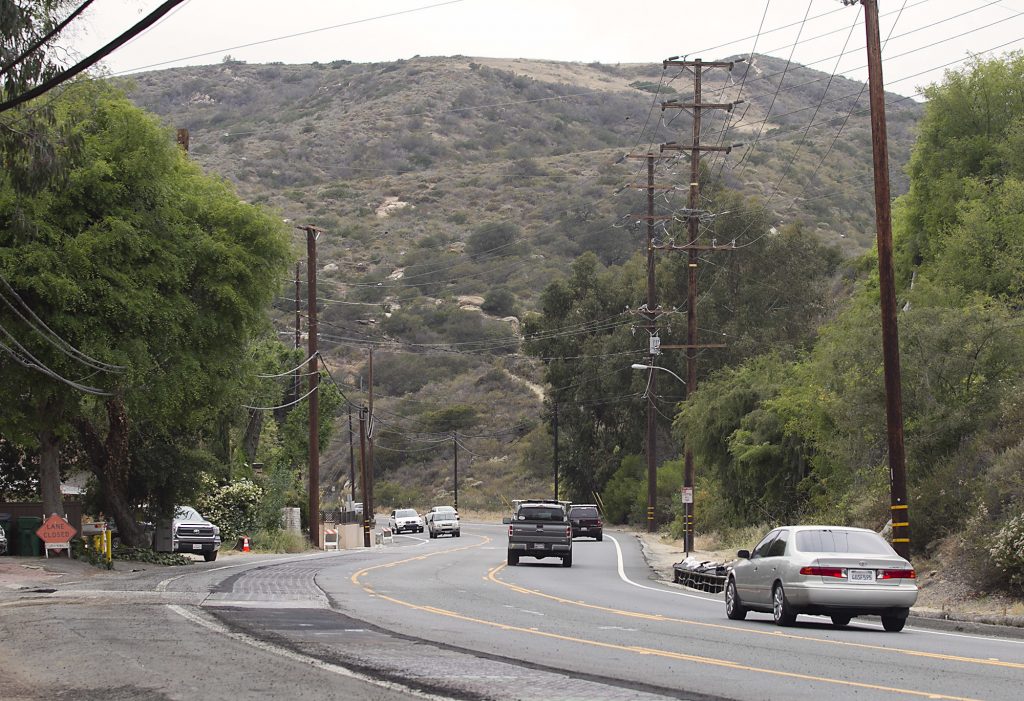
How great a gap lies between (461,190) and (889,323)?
125981 millimetres

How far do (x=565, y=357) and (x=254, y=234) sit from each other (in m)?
46.4

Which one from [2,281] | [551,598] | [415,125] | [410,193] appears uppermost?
[415,125]

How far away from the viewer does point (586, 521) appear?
62562 mm

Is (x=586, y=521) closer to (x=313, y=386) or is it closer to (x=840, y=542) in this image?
(x=313, y=386)

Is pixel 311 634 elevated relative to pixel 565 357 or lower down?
lower down

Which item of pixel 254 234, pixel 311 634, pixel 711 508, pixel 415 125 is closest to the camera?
pixel 311 634

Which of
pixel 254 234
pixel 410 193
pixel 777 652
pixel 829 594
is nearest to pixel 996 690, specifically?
pixel 777 652

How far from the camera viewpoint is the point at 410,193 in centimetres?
14888

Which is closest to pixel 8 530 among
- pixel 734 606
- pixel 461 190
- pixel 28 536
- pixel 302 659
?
pixel 28 536

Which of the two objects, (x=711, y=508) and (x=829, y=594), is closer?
(x=829, y=594)

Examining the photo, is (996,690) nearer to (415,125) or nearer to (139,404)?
(139,404)

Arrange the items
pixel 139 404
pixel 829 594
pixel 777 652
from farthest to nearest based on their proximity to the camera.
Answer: pixel 139 404
pixel 829 594
pixel 777 652

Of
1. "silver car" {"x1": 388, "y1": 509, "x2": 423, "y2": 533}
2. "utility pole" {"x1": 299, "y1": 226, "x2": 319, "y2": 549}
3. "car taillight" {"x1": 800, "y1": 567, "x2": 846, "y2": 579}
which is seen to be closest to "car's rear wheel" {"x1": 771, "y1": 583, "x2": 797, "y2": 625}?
"car taillight" {"x1": 800, "y1": 567, "x2": 846, "y2": 579}

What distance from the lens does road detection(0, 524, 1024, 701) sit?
502 inches
